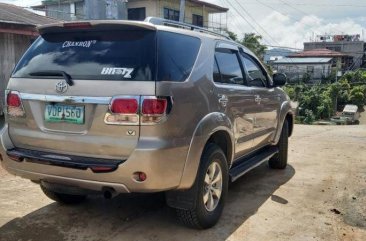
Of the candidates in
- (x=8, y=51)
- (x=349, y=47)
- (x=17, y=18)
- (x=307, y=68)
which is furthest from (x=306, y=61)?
(x=8, y=51)

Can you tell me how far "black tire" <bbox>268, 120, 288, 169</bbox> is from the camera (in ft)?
21.4

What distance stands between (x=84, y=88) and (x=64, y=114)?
0.98 ft

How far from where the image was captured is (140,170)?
3.27 meters

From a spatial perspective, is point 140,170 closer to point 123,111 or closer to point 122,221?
point 123,111

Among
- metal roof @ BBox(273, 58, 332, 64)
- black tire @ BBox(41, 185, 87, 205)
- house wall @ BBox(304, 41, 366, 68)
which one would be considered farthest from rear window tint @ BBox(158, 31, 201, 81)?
house wall @ BBox(304, 41, 366, 68)

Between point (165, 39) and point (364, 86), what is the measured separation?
46.6 meters

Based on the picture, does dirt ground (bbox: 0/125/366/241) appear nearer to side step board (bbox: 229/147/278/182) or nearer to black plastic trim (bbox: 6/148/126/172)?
side step board (bbox: 229/147/278/182)

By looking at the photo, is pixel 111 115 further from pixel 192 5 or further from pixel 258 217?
pixel 192 5

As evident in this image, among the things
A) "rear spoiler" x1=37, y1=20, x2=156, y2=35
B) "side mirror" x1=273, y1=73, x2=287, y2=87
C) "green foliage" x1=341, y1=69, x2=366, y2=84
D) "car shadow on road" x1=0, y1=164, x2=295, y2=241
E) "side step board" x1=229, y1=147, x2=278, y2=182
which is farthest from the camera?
"green foliage" x1=341, y1=69, x2=366, y2=84

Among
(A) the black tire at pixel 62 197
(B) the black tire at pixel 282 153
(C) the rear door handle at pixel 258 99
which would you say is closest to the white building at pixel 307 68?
(B) the black tire at pixel 282 153

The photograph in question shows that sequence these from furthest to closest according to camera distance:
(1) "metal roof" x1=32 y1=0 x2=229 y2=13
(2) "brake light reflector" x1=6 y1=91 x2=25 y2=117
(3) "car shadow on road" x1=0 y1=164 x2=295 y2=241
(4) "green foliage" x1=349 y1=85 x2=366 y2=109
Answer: (4) "green foliage" x1=349 y1=85 x2=366 y2=109 → (1) "metal roof" x1=32 y1=0 x2=229 y2=13 → (3) "car shadow on road" x1=0 y1=164 x2=295 y2=241 → (2) "brake light reflector" x1=6 y1=91 x2=25 y2=117

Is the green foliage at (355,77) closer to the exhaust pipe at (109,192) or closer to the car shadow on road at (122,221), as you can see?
the car shadow on road at (122,221)

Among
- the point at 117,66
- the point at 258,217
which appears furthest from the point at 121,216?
the point at 117,66

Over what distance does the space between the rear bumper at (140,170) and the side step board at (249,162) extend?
1274 millimetres
